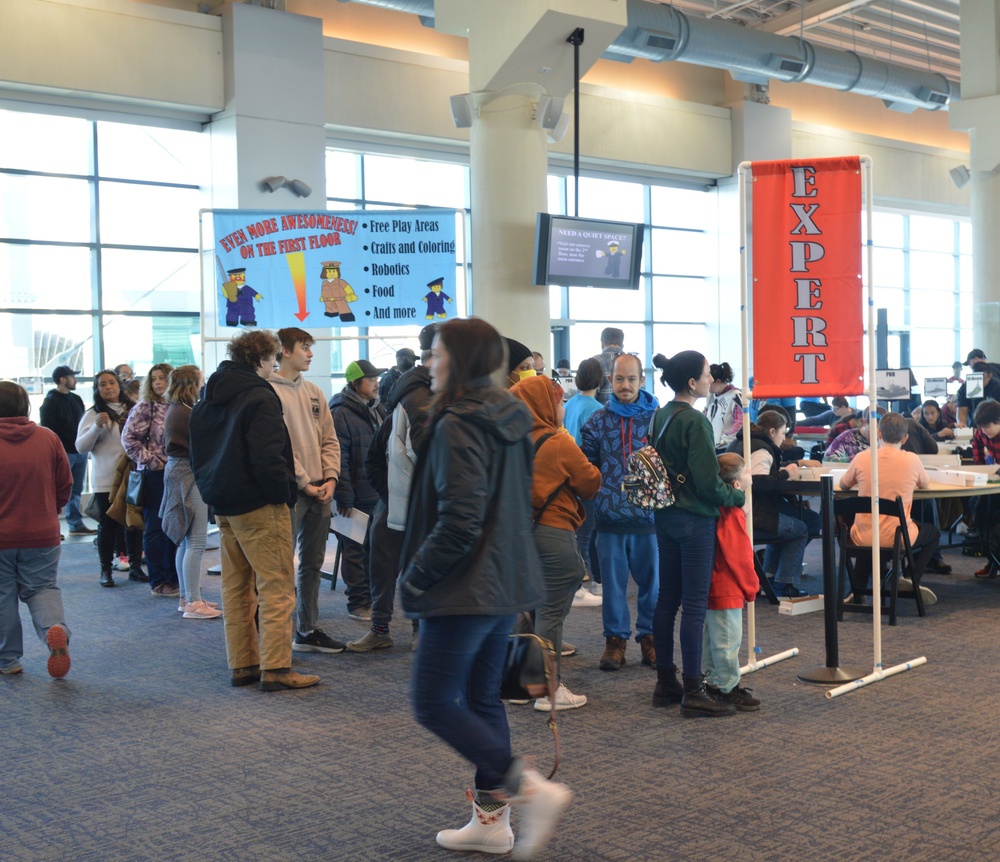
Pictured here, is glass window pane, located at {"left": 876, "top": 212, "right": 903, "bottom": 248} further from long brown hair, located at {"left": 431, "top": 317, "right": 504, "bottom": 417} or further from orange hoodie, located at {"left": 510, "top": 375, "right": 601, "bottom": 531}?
long brown hair, located at {"left": 431, "top": 317, "right": 504, "bottom": 417}

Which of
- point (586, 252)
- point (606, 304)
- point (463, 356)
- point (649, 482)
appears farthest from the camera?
point (606, 304)

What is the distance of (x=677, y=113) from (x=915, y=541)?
11.5 meters

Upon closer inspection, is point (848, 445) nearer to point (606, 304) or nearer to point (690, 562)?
point (690, 562)

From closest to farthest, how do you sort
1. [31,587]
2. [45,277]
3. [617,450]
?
[617,450]
[31,587]
[45,277]

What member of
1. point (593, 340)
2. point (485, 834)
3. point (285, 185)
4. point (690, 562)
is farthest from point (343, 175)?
point (485, 834)

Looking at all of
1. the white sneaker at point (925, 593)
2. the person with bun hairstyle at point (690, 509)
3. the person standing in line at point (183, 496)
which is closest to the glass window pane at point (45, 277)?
the person standing in line at point (183, 496)

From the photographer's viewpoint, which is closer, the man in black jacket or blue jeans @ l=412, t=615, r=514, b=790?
blue jeans @ l=412, t=615, r=514, b=790

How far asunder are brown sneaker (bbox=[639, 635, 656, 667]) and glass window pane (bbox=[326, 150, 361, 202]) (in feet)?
32.8

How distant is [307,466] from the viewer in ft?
17.5

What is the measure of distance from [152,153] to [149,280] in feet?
4.88

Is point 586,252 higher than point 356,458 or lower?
higher

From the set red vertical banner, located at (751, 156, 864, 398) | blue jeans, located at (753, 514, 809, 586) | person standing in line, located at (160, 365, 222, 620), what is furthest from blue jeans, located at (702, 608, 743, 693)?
person standing in line, located at (160, 365, 222, 620)

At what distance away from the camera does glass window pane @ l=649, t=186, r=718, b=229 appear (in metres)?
17.4

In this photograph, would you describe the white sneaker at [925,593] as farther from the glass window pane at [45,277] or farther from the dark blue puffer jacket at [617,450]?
the glass window pane at [45,277]
